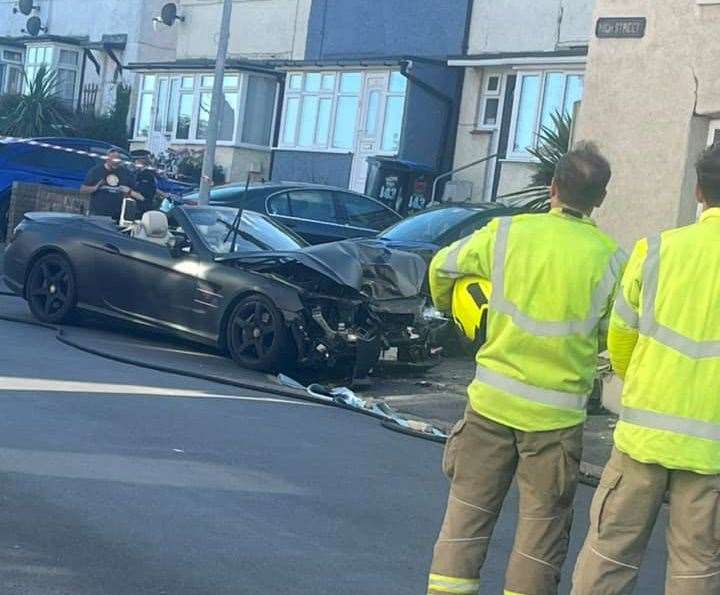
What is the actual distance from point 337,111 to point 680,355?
94.7 ft

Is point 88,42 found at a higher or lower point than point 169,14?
lower

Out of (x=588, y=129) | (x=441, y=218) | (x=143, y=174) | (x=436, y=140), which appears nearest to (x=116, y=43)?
(x=436, y=140)

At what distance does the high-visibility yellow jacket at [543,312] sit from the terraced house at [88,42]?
36892mm

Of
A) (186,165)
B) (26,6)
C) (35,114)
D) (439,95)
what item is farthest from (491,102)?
(26,6)

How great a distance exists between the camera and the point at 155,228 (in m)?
13.6

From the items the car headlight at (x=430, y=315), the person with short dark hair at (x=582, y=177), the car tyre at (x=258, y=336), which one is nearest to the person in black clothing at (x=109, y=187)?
the car tyre at (x=258, y=336)

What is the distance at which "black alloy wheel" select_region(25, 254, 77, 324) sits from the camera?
14.1m

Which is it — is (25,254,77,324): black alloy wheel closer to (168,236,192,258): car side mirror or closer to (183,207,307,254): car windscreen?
(168,236,192,258): car side mirror

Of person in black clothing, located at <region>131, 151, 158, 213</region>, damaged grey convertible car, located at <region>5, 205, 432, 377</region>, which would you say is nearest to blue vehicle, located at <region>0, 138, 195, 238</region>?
person in black clothing, located at <region>131, 151, 158, 213</region>

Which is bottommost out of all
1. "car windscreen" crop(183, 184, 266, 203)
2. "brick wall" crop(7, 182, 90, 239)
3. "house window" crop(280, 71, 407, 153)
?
"brick wall" crop(7, 182, 90, 239)

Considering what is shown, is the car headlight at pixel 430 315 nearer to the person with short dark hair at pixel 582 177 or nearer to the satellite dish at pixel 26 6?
the person with short dark hair at pixel 582 177

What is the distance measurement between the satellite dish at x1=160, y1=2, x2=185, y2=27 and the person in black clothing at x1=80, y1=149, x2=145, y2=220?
18594 millimetres

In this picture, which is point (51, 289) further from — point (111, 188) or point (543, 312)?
point (543, 312)

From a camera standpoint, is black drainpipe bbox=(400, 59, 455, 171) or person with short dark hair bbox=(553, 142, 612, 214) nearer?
person with short dark hair bbox=(553, 142, 612, 214)
